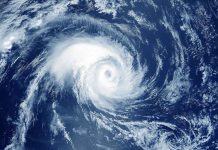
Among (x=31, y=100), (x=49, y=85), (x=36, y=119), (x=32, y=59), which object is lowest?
(x=36, y=119)

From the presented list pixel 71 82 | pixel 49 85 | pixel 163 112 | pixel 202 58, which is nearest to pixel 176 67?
pixel 202 58

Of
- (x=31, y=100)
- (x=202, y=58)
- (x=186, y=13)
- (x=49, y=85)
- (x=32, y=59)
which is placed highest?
(x=186, y=13)

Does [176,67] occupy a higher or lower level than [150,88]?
higher

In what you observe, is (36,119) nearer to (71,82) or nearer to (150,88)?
(71,82)

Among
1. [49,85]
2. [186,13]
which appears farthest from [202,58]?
[49,85]

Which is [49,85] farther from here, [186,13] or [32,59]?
[186,13]

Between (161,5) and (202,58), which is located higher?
(161,5)
